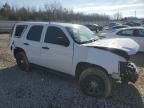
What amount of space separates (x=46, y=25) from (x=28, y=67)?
1874mm

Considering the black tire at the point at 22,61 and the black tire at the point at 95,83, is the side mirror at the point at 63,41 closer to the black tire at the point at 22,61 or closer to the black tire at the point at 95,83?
the black tire at the point at 95,83

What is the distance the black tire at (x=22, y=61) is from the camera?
29.8 ft

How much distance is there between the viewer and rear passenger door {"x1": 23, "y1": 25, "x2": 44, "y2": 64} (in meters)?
8.27

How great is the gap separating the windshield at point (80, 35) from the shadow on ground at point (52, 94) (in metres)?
1.39

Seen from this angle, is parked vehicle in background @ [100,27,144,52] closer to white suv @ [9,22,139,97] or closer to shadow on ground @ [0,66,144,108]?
white suv @ [9,22,139,97]

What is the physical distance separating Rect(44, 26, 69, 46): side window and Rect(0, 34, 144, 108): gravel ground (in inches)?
51.2

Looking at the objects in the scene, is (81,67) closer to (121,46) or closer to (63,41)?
(63,41)

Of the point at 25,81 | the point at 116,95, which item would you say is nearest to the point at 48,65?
the point at 25,81

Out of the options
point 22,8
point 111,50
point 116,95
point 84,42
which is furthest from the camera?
point 22,8

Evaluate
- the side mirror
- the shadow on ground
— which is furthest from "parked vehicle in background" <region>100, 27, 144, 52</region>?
the side mirror

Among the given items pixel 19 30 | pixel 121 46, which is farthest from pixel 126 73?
pixel 19 30

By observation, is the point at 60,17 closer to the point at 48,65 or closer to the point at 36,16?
the point at 36,16

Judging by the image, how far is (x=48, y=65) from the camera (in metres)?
7.89

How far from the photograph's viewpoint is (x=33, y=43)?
846 centimetres
